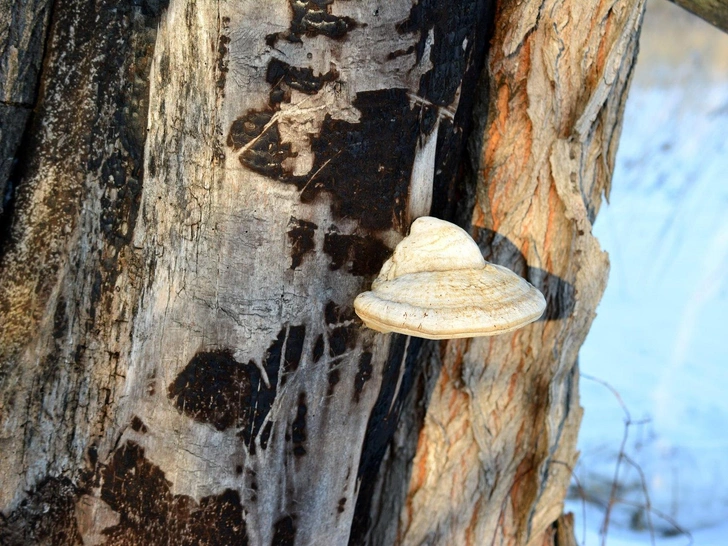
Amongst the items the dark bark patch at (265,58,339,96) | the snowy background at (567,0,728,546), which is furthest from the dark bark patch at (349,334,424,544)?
the snowy background at (567,0,728,546)

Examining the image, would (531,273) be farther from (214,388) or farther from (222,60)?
(222,60)

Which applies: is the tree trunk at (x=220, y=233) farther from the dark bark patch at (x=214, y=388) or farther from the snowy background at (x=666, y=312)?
the snowy background at (x=666, y=312)

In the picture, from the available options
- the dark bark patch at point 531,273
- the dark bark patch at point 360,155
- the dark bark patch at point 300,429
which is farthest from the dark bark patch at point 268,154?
the dark bark patch at point 531,273

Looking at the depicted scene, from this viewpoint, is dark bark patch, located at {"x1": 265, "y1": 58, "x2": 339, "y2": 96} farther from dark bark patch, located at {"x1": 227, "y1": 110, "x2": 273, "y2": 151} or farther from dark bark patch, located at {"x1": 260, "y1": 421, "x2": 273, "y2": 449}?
dark bark patch, located at {"x1": 260, "y1": 421, "x2": 273, "y2": 449}

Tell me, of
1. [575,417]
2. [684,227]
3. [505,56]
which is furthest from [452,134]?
[684,227]

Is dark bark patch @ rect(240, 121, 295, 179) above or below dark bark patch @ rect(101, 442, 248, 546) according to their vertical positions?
above

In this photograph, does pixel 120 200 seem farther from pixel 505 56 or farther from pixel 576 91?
pixel 576 91

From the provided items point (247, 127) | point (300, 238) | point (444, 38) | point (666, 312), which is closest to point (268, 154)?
point (247, 127)
